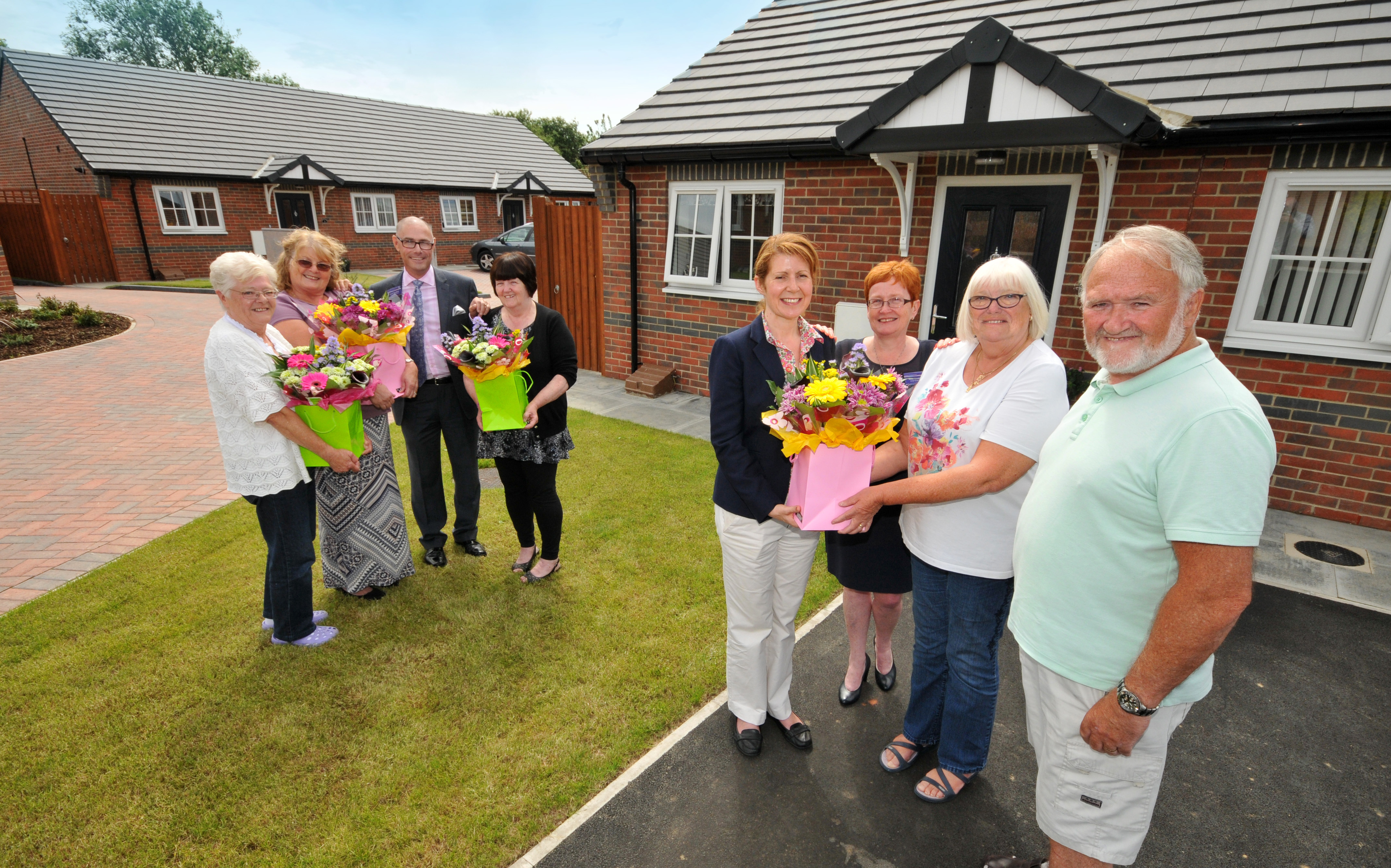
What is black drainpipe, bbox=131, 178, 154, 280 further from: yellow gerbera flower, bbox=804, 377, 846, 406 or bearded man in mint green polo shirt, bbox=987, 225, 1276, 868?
bearded man in mint green polo shirt, bbox=987, 225, 1276, 868

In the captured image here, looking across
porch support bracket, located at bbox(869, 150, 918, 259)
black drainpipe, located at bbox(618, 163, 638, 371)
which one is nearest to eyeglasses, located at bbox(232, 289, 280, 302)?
porch support bracket, located at bbox(869, 150, 918, 259)

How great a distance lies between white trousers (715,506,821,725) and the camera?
2.78 m

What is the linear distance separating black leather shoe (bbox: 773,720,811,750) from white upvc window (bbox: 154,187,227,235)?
2542 cm

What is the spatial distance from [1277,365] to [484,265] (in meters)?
23.4

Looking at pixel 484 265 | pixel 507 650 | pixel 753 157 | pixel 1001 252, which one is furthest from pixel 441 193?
pixel 507 650

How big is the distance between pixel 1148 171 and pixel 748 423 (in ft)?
17.5

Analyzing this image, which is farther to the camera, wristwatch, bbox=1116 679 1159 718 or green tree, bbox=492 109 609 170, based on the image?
green tree, bbox=492 109 609 170

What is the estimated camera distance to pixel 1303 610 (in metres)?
4.20

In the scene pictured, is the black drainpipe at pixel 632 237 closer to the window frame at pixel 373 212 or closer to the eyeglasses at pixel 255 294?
the eyeglasses at pixel 255 294

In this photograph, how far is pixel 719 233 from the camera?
8.48 metres

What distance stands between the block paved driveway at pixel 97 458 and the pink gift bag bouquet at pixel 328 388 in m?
2.58

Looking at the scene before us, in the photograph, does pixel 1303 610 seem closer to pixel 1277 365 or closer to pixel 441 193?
pixel 1277 365

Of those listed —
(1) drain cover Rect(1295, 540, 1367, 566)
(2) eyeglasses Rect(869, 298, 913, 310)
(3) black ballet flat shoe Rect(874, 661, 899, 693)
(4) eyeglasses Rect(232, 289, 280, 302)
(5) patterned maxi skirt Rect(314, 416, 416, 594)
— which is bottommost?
(3) black ballet flat shoe Rect(874, 661, 899, 693)

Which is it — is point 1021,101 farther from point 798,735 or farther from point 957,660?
point 798,735
